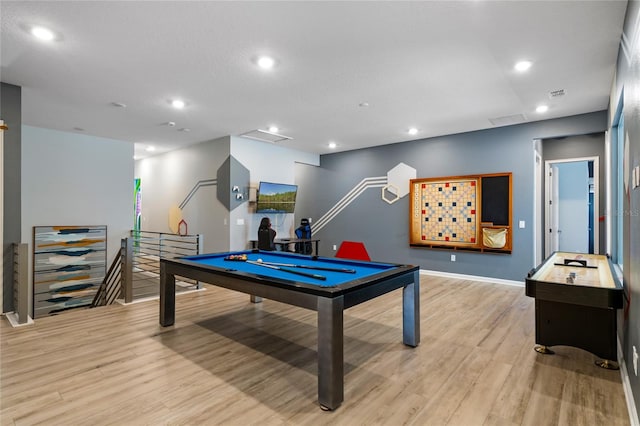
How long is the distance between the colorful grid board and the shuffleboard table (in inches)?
123

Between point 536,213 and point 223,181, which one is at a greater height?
point 223,181

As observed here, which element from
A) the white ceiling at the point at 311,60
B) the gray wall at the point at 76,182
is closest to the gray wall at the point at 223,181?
the gray wall at the point at 76,182

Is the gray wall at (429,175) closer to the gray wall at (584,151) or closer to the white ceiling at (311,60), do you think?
the white ceiling at (311,60)

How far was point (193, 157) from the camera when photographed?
783 cm

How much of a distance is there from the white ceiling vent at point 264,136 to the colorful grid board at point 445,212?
3.10 meters

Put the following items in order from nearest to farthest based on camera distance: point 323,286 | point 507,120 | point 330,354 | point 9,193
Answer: point 330,354, point 323,286, point 9,193, point 507,120

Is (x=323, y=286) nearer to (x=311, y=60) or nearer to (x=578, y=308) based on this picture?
(x=578, y=308)

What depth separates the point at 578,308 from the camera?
108 inches

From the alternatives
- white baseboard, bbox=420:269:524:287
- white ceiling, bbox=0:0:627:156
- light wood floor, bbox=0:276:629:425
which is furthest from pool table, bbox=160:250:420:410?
white baseboard, bbox=420:269:524:287

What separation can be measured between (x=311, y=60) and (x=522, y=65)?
92.3 inches

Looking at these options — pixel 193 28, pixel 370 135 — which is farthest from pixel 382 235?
pixel 193 28

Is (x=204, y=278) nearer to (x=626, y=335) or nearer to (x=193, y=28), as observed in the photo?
(x=193, y=28)

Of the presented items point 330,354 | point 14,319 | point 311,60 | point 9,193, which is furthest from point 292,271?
point 9,193

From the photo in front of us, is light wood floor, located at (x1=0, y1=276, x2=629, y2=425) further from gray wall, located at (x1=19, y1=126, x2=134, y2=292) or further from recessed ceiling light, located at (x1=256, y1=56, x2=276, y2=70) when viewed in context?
gray wall, located at (x1=19, y1=126, x2=134, y2=292)
